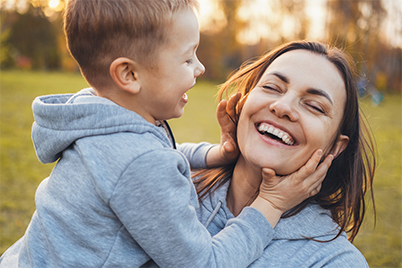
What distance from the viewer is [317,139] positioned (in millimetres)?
1785

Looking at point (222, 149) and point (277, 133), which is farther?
point (222, 149)

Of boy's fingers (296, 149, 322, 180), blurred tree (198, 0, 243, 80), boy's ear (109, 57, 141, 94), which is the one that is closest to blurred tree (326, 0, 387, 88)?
blurred tree (198, 0, 243, 80)

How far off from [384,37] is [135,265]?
3983 cm

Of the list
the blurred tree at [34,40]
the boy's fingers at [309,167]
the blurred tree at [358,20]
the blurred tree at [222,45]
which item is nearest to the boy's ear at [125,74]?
the boy's fingers at [309,167]

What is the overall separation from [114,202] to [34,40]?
Answer: 41.5m

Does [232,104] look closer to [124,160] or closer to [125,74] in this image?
[125,74]

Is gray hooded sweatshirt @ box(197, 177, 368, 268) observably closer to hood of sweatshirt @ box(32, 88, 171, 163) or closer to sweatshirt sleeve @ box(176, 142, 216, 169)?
sweatshirt sleeve @ box(176, 142, 216, 169)

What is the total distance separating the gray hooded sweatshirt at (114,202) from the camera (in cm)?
126

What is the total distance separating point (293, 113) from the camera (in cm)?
178

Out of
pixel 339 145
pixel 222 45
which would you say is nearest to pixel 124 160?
pixel 339 145

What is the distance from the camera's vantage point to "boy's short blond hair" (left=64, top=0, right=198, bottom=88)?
1357 mm

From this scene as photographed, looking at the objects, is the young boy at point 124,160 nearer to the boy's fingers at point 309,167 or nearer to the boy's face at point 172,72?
the boy's face at point 172,72

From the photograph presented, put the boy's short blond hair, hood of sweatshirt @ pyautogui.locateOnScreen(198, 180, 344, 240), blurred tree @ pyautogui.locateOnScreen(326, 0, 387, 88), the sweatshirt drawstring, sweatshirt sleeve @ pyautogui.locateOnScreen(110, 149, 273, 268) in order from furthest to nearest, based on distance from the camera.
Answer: blurred tree @ pyautogui.locateOnScreen(326, 0, 387, 88), the sweatshirt drawstring, hood of sweatshirt @ pyautogui.locateOnScreen(198, 180, 344, 240), the boy's short blond hair, sweatshirt sleeve @ pyautogui.locateOnScreen(110, 149, 273, 268)

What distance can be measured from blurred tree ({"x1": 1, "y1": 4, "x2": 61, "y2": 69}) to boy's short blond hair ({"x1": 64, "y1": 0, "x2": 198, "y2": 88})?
1463 inches
